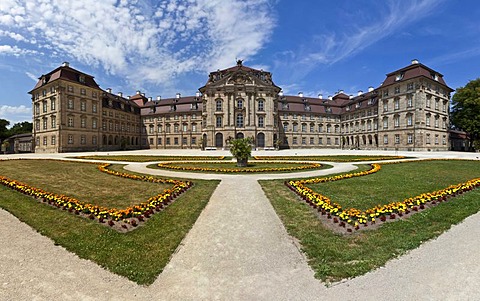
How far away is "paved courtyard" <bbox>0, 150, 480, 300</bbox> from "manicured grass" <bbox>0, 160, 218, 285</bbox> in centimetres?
18

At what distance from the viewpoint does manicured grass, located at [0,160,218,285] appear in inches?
158

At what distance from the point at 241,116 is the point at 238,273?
5084 centimetres

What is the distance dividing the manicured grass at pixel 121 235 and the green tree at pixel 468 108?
5475 cm

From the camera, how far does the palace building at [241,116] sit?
45562 mm

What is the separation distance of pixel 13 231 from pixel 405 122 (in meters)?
57.3

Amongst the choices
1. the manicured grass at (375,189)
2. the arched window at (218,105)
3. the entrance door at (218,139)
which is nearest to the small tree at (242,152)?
the manicured grass at (375,189)

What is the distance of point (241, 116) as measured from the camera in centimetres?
5372

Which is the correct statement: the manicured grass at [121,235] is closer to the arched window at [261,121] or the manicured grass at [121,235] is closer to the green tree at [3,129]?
the arched window at [261,121]

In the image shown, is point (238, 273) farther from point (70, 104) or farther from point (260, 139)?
point (70, 104)

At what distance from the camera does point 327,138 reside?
68125 mm

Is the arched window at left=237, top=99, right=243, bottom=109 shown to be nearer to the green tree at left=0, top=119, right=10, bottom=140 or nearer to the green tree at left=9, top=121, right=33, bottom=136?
the green tree at left=0, top=119, right=10, bottom=140

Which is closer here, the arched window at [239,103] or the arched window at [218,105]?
the arched window at [239,103]

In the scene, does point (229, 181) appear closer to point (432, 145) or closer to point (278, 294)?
point (278, 294)

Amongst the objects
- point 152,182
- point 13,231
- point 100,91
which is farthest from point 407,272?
point 100,91
